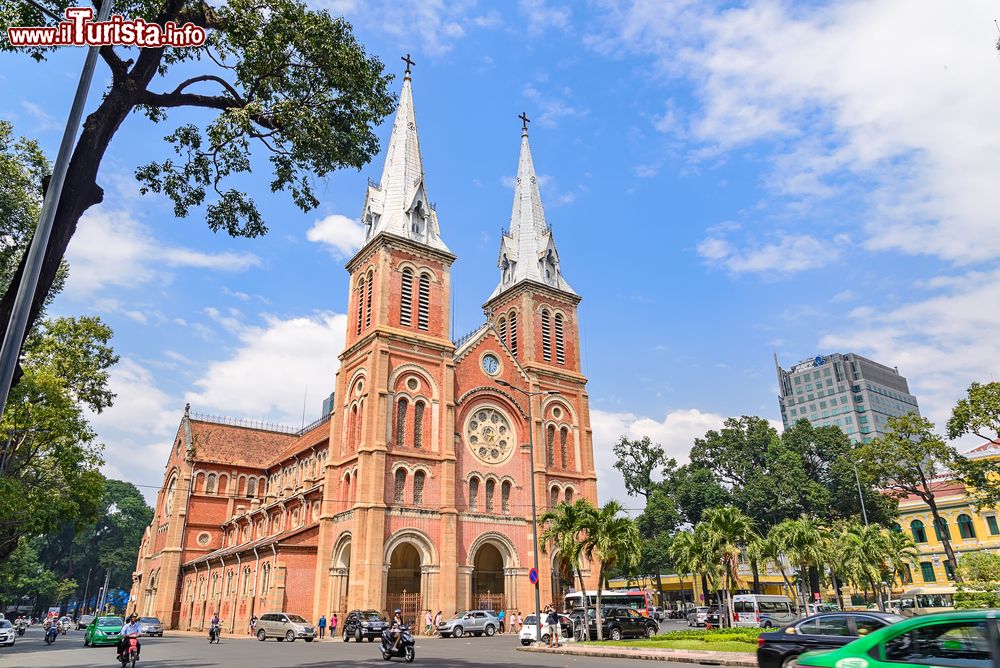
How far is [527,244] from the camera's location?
5525 cm

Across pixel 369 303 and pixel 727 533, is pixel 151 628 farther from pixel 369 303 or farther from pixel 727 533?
pixel 727 533

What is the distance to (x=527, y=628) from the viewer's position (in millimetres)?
29203

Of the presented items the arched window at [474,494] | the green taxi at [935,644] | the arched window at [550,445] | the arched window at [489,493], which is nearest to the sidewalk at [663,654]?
the green taxi at [935,644]

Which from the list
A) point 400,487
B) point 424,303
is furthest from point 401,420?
point 424,303

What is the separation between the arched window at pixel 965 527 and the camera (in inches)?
2152

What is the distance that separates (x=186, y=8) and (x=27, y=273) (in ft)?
24.9

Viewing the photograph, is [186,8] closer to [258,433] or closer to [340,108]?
[340,108]

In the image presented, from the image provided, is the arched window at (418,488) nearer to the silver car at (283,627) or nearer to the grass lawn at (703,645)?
the silver car at (283,627)

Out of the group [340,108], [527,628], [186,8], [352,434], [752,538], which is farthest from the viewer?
[352,434]

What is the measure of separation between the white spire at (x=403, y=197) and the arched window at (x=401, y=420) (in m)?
11.5

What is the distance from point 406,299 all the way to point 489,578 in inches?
770

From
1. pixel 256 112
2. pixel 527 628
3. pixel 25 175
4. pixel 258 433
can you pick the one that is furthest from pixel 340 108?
pixel 258 433

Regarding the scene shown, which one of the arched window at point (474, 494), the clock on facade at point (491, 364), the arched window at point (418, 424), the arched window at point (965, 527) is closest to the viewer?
the arched window at point (418, 424)

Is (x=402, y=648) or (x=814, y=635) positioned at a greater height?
(x=814, y=635)
